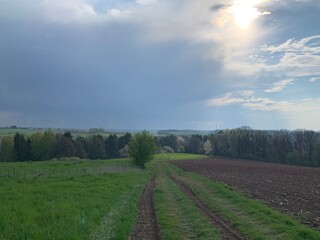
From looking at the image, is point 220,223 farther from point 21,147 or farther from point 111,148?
point 111,148

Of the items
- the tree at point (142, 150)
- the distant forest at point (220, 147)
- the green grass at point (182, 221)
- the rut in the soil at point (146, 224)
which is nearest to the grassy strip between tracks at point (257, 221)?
the green grass at point (182, 221)

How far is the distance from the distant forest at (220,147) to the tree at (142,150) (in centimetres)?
2324

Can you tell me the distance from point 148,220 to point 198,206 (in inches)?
184

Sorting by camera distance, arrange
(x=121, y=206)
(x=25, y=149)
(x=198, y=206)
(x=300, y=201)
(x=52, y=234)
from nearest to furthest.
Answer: (x=52, y=234) → (x=121, y=206) → (x=198, y=206) → (x=300, y=201) → (x=25, y=149)

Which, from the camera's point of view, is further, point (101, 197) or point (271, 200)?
point (271, 200)

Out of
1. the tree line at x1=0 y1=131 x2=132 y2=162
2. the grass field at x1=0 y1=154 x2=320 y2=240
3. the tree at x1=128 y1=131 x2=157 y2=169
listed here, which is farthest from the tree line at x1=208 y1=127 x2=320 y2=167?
the grass field at x1=0 y1=154 x2=320 y2=240

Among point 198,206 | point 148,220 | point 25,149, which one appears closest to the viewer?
point 148,220

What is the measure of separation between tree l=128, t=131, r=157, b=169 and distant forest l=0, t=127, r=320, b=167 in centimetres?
2324

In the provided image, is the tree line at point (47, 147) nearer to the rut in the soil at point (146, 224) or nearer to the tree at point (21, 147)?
the tree at point (21, 147)

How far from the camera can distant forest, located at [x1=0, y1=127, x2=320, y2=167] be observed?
327 feet

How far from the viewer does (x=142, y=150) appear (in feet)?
209

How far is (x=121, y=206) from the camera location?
17.8 m

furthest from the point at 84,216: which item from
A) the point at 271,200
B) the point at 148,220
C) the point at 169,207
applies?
the point at 271,200

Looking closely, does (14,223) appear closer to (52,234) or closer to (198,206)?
(52,234)
